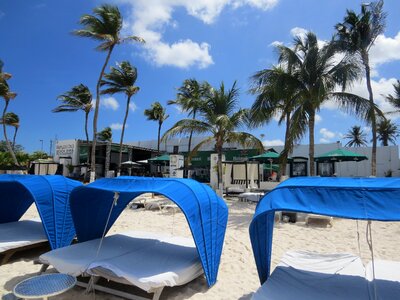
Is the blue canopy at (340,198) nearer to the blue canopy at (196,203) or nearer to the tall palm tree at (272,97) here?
the blue canopy at (196,203)

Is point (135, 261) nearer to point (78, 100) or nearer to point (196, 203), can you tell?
point (196, 203)

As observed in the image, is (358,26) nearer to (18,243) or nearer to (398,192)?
(398,192)

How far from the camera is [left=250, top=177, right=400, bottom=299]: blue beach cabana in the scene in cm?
290

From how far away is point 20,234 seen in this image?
19.7ft

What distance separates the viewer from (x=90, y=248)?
16.4ft

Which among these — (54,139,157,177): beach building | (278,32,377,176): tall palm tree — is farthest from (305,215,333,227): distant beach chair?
(54,139,157,177): beach building

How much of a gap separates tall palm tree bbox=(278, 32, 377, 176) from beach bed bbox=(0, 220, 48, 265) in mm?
10064

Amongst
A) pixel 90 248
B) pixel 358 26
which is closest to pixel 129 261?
pixel 90 248

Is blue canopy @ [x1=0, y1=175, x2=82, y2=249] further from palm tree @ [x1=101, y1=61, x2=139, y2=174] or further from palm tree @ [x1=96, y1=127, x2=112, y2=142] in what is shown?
palm tree @ [x1=96, y1=127, x2=112, y2=142]

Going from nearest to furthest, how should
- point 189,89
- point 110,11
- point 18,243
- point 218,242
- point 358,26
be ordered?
1. point 218,242
2. point 18,243
3. point 358,26
4. point 110,11
5. point 189,89

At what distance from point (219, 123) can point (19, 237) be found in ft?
31.9

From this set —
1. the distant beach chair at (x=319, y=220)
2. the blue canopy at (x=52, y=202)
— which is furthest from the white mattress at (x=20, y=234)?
the distant beach chair at (x=319, y=220)

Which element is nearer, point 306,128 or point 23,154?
point 306,128

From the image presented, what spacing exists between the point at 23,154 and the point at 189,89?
20143mm
